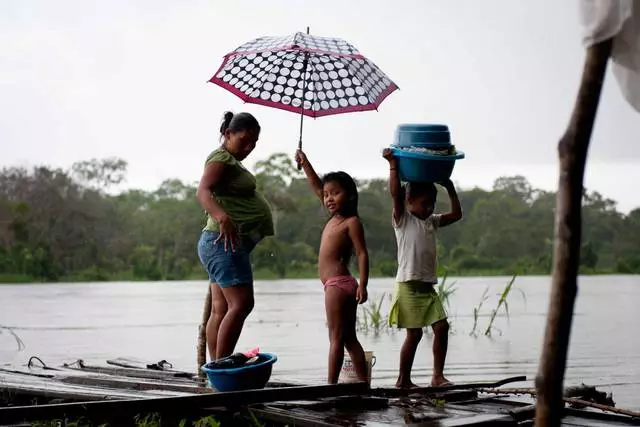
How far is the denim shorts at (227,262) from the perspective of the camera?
619 centimetres

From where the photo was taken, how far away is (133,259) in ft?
158

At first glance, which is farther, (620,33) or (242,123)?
(242,123)

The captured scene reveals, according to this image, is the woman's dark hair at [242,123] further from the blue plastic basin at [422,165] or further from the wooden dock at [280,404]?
the wooden dock at [280,404]

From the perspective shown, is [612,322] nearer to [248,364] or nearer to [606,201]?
[248,364]

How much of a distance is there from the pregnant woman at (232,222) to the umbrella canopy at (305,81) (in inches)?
30.3

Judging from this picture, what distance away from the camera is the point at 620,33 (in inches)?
134

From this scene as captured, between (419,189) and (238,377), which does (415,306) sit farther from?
(238,377)

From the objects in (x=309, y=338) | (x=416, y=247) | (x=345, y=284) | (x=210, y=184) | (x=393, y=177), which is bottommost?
(x=309, y=338)

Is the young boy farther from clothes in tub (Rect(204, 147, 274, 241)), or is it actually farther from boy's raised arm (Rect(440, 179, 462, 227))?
clothes in tub (Rect(204, 147, 274, 241))

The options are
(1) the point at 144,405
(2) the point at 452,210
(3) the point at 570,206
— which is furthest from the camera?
(2) the point at 452,210

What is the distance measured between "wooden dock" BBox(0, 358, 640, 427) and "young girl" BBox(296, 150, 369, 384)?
430 mm

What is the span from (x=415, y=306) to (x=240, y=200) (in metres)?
1.21

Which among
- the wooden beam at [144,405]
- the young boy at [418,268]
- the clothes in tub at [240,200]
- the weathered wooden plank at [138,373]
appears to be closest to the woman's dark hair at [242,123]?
the clothes in tub at [240,200]

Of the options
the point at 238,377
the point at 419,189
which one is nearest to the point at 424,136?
the point at 419,189
